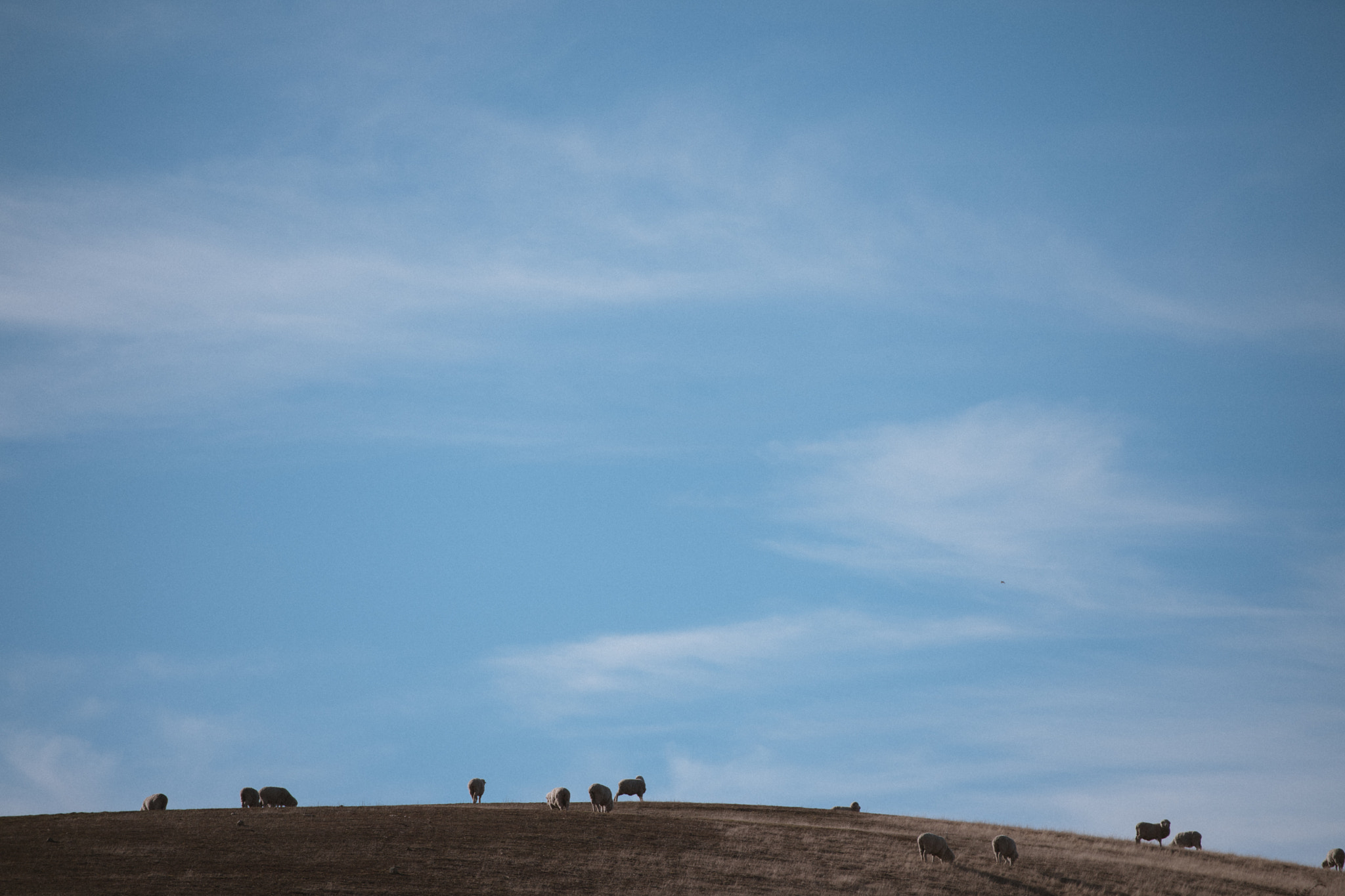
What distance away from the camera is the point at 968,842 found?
5228 cm

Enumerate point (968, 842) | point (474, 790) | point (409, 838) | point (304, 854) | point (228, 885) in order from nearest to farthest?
point (228, 885) → point (304, 854) → point (409, 838) → point (968, 842) → point (474, 790)

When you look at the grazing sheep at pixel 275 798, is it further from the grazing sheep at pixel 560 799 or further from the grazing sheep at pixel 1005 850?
the grazing sheep at pixel 1005 850

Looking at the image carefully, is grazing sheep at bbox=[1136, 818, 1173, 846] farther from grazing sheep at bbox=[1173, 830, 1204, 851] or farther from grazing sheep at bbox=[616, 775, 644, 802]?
grazing sheep at bbox=[616, 775, 644, 802]

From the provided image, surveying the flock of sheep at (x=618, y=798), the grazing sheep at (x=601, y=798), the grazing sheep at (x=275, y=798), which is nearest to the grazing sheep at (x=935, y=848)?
the flock of sheep at (x=618, y=798)

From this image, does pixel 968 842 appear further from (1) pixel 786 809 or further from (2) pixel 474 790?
(2) pixel 474 790

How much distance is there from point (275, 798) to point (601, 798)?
618 inches

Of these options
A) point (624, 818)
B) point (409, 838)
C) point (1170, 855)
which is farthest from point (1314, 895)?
point (409, 838)

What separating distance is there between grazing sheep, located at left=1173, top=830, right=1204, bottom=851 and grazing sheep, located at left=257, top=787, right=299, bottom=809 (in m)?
42.8

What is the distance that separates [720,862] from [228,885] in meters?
17.6

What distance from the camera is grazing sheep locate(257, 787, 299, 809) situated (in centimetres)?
5647

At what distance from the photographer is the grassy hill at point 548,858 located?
132ft

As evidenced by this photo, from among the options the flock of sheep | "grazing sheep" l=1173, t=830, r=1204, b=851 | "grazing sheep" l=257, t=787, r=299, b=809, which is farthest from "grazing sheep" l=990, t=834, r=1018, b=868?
"grazing sheep" l=257, t=787, r=299, b=809

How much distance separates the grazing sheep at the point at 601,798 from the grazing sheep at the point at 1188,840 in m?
28.1

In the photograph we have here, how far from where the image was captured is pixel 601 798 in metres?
54.4
